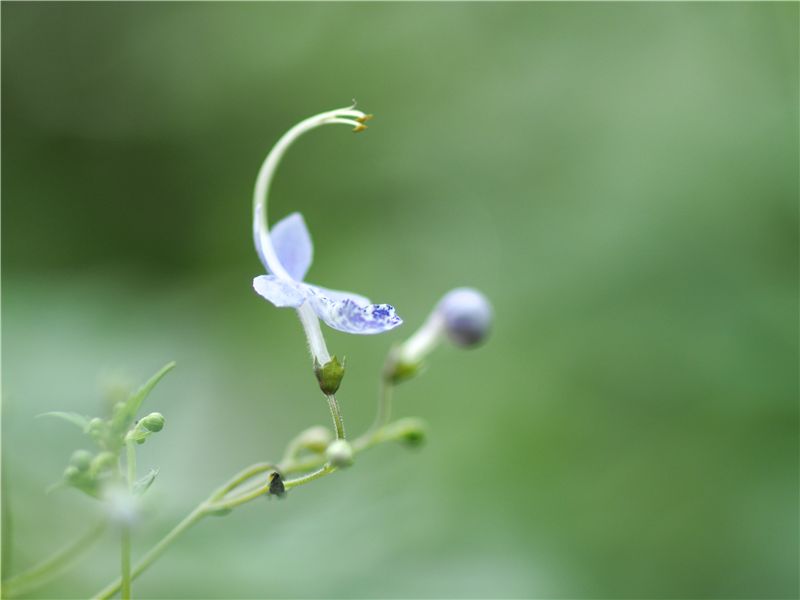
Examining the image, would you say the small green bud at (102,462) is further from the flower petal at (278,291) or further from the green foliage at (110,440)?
the flower petal at (278,291)

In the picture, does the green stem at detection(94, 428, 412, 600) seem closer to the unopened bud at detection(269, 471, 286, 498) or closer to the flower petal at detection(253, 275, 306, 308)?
the unopened bud at detection(269, 471, 286, 498)

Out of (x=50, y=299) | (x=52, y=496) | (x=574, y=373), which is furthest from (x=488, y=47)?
(x=52, y=496)

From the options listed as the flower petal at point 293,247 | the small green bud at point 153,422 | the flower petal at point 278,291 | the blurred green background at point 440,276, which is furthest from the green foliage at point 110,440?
the blurred green background at point 440,276

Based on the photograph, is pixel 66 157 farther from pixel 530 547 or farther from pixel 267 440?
pixel 530 547

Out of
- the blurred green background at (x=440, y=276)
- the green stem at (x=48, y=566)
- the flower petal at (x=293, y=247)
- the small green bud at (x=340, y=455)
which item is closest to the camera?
the small green bud at (x=340, y=455)

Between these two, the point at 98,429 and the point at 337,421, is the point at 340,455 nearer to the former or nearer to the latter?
the point at 337,421

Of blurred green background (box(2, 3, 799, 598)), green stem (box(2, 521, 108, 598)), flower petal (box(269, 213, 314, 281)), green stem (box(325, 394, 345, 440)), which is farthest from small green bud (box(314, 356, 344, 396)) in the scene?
blurred green background (box(2, 3, 799, 598))
